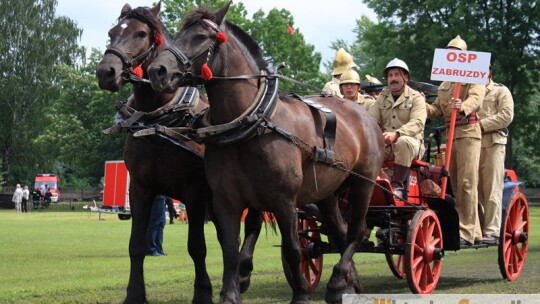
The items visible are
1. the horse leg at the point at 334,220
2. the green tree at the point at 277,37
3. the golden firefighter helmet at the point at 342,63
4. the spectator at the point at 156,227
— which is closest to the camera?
the horse leg at the point at 334,220

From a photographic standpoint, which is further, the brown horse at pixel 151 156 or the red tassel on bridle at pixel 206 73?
the brown horse at pixel 151 156

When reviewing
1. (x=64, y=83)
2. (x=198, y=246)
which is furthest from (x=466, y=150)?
(x=64, y=83)

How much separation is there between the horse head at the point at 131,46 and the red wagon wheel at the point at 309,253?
2.77 metres

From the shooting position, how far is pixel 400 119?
10.5 m

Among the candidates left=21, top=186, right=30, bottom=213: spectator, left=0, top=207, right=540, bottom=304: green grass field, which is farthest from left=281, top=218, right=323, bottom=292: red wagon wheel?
left=21, top=186, right=30, bottom=213: spectator

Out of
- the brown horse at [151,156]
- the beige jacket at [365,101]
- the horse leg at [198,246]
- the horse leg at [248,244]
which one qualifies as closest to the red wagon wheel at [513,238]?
the beige jacket at [365,101]

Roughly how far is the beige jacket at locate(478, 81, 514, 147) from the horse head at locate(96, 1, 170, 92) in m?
4.36

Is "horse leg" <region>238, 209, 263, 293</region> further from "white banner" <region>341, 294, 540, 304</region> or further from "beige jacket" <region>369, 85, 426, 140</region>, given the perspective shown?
"beige jacket" <region>369, 85, 426, 140</region>

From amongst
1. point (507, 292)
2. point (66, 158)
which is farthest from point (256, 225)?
A: point (66, 158)

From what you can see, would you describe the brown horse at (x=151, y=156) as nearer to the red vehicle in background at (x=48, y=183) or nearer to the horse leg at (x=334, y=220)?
the horse leg at (x=334, y=220)

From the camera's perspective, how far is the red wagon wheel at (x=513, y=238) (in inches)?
439

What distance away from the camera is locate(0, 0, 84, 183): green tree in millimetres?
65688

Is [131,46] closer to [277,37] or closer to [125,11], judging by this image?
[125,11]

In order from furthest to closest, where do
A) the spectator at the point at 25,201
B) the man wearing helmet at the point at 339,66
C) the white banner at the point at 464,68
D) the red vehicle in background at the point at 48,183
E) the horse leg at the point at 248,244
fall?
the red vehicle in background at the point at 48,183
the spectator at the point at 25,201
the man wearing helmet at the point at 339,66
the white banner at the point at 464,68
the horse leg at the point at 248,244
